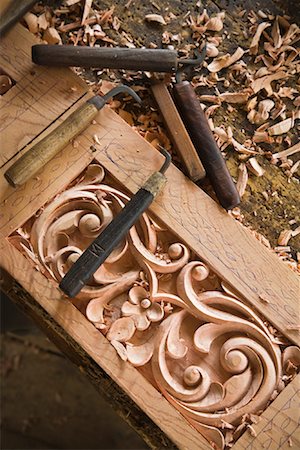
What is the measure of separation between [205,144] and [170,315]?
37cm

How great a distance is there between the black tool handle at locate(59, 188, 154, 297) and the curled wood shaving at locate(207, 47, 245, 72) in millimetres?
363

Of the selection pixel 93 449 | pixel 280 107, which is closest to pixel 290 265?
pixel 280 107

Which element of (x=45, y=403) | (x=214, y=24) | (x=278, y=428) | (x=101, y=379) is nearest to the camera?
(x=278, y=428)

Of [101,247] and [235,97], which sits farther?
[235,97]

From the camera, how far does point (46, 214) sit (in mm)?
1404

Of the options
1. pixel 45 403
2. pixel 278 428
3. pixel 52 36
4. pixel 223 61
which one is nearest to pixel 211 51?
pixel 223 61

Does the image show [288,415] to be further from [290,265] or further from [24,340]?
[24,340]

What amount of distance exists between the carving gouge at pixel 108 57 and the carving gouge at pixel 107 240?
252 mm

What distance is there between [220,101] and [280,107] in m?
0.14

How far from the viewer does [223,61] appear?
Result: 5.01 ft

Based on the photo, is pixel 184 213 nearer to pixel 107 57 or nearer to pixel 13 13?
pixel 107 57

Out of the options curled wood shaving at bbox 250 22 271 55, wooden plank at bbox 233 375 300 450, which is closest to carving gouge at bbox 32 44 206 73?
curled wood shaving at bbox 250 22 271 55

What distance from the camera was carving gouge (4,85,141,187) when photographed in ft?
4.53

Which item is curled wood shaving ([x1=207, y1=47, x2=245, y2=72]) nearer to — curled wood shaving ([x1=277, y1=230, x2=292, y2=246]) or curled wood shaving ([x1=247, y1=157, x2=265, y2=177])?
curled wood shaving ([x1=247, y1=157, x2=265, y2=177])
